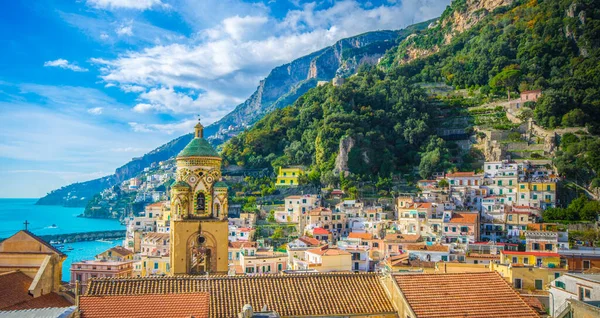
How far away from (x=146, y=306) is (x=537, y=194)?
54423 mm

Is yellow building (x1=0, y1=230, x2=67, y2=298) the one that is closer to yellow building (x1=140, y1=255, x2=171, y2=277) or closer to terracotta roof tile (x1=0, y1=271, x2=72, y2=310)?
terracotta roof tile (x1=0, y1=271, x2=72, y2=310)

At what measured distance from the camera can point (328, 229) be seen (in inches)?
2338

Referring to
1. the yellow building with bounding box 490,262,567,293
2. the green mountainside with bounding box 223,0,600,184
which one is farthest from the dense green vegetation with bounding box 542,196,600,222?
the yellow building with bounding box 490,262,567,293

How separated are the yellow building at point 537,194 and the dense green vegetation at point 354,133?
14148 mm

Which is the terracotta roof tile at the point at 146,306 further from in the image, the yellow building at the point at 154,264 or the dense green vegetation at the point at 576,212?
the dense green vegetation at the point at 576,212

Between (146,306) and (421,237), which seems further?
(421,237)

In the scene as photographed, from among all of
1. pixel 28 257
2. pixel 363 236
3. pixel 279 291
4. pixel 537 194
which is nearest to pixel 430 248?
pixel 363 236

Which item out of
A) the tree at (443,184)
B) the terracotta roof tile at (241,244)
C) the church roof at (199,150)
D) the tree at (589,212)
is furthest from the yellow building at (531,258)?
the tree at (443,184)

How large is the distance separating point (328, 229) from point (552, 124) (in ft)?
109

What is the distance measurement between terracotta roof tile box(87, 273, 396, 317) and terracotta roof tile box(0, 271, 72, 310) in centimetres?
96

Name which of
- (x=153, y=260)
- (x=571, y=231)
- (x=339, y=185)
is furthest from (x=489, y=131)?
(x=153, y=260)

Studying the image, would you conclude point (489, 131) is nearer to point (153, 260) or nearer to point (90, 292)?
point (153, 260)

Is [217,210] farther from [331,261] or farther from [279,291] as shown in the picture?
[331,261]

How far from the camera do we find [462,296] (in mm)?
12961
